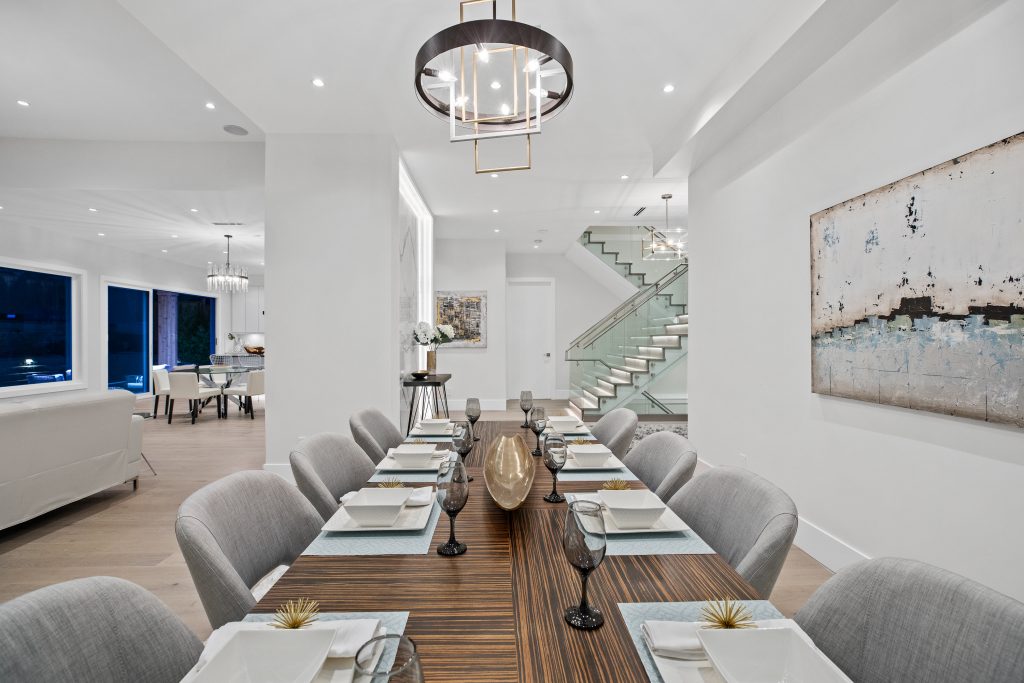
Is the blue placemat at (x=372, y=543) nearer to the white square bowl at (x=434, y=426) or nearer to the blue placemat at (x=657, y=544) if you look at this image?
the blue placemat at (x=657, y=544)

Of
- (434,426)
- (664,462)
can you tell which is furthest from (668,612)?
(434,426)

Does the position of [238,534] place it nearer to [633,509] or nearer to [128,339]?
[633,509]

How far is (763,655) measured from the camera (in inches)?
30.2

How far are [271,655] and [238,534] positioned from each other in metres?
0.60

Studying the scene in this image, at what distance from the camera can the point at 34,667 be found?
2.40 feet

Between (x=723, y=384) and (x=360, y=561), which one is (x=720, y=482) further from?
(x=723, y=384)

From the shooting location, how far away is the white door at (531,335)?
9227mm

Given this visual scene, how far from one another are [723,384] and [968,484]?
189 cm

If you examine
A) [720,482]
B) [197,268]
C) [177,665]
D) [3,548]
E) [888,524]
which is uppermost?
[197,268]

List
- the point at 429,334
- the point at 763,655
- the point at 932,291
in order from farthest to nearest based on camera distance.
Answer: the point at 429,334 → the point at 932,291 → the point at 763,655

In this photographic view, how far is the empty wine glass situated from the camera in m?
0.83

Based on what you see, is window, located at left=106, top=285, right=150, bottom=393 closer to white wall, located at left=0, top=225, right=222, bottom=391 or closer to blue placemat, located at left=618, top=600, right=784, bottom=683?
white wall, located at left=0, top=225, right=222, bottom=391

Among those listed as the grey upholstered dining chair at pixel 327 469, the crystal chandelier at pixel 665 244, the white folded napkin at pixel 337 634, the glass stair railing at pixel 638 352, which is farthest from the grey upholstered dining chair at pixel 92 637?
the crystal chandelier at pixel 665 244

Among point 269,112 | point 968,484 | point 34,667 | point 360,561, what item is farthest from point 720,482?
point 269,112
